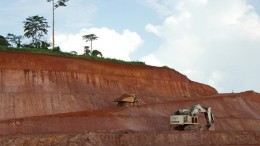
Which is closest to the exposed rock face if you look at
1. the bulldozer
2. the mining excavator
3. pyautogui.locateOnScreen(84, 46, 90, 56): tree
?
the bulldozer

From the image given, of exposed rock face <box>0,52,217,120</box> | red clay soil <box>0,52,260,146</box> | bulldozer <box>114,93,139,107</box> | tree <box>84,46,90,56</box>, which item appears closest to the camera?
red clay soil <box>0,52,260,146</box>

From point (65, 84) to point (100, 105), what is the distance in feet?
12.7

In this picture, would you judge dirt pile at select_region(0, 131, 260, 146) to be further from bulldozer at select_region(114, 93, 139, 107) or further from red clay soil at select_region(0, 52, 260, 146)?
bulldozer at select_region(114, 93, 139, 107)

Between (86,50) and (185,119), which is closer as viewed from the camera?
(185,119)

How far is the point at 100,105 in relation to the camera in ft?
150

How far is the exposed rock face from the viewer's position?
4084 cm

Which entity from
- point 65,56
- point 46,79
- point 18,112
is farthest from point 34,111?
point 65,56

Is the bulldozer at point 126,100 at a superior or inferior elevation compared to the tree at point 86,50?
inferior

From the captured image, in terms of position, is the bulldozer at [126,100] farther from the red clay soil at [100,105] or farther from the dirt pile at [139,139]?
the dirt pile at [139,139]

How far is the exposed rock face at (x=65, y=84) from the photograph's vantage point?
134 feet

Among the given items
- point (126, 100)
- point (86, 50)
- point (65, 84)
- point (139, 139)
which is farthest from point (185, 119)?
point (86, 50)

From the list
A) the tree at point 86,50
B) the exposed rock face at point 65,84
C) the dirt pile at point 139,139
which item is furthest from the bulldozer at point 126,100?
the tree at point 86,50

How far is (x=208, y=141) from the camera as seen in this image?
115 ft

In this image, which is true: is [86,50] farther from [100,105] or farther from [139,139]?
[139,139]
